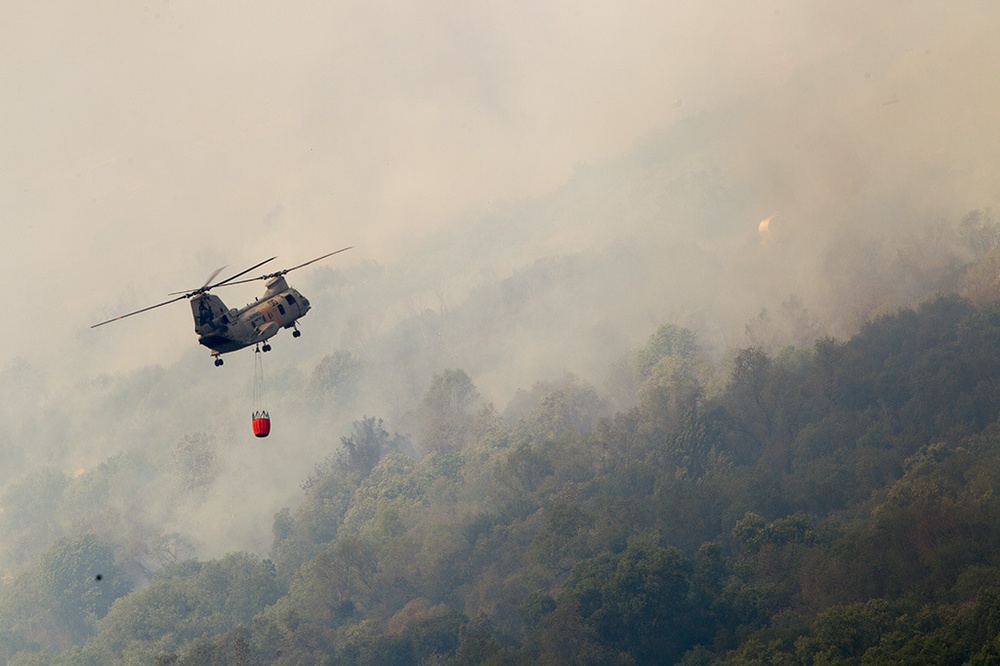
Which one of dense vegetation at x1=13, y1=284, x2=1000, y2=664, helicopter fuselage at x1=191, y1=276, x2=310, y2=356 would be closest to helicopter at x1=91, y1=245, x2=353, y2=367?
helicopter fuselage at x1=191, y1=276, x2=310, y2=356

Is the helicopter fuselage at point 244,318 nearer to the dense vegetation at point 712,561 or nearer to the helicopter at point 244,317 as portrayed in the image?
the helicopter at point 244,317

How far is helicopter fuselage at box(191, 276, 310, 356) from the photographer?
262ft

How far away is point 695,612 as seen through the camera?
124m

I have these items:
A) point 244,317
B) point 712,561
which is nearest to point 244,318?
point 244,317

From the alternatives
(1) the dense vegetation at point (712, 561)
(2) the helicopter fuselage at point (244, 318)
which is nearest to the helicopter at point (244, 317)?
(2) the helicopter fuselage at point (244, 318)

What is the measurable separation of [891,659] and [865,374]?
4390 inches

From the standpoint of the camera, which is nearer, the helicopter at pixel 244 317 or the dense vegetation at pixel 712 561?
the helicopter at pixel 244 317

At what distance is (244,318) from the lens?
82062mm

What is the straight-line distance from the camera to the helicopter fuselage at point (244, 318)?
3145 inches

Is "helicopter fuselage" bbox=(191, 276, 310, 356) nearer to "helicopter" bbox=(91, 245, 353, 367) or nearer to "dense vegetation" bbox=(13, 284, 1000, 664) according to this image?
"helicopter" bbox=(91, 245, 353, 367)

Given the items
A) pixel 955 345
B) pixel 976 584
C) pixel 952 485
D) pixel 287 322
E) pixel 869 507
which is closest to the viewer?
pixel 287 322

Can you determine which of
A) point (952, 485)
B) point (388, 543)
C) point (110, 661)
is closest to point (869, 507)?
point (952, 485)

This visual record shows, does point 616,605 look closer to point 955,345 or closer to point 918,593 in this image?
point 918,593

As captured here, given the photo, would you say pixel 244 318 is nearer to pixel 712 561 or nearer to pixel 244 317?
pixel 244 317
